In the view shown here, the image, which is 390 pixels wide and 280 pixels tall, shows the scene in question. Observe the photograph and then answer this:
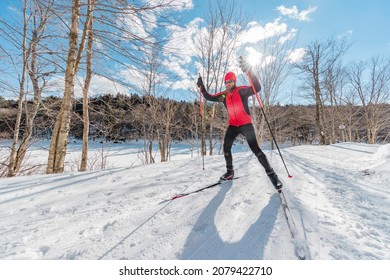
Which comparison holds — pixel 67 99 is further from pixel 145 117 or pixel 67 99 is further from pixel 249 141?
pixel 145 117

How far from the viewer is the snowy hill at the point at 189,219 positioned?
1633 mm

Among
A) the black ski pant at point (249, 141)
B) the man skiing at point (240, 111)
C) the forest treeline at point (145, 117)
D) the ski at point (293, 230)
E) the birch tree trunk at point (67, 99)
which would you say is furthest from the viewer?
the forest treeline at point (145, 117)

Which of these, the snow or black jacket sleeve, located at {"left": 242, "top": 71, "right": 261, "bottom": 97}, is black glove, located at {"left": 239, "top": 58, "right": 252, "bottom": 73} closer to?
black jacket sleeve, located at {"left": 242, "top": 71, "right": 261, "bottom": 97}

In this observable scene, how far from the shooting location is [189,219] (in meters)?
2.17

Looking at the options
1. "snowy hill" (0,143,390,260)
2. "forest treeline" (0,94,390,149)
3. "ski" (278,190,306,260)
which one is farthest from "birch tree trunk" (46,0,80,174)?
"ski" (278,190,306,260)

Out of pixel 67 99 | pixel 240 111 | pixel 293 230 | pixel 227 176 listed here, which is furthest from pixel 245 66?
pixel 67 99

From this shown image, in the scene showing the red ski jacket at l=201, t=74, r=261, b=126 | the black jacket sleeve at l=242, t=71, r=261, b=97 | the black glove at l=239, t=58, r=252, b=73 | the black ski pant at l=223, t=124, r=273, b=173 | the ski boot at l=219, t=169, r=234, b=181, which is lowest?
the ski boot at l=219, t=169, r=234, b=181

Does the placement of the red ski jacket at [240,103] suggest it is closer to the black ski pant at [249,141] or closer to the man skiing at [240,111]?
the man skiing at [240,111]

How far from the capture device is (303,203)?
8.23ft

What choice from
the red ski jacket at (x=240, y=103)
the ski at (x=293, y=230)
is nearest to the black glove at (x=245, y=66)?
the red ski jacket at (x=240, y=103)

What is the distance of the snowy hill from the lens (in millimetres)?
1633
